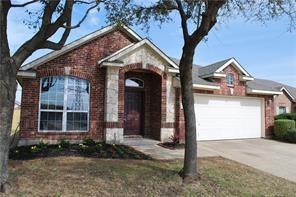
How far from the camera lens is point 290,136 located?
731 inches

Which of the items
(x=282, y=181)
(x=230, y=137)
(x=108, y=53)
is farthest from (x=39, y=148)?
(x=230, y=137)

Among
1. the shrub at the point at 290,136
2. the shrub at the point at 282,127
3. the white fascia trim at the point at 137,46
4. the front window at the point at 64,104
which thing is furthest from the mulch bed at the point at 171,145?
the shrub at the point at 282,127

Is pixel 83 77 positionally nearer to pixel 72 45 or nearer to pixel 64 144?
pixel 72 45

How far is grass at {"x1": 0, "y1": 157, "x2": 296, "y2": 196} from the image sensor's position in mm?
7578

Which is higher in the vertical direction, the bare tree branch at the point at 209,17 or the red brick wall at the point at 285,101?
the bare tree branch at the point at 209,17

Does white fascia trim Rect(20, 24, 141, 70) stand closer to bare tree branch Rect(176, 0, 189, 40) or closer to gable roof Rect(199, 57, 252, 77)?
bare tree branch Rect(176, 0, 189, 40)

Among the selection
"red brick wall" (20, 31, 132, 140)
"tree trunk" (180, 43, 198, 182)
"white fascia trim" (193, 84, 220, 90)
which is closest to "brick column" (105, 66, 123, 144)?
"red brick wall" (20, 31, 132, 140)

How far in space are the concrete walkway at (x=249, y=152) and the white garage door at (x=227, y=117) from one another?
2.59 feet

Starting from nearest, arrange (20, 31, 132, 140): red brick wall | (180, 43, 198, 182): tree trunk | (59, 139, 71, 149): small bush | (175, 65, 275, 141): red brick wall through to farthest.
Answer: (180, 43, 198, 182): tree trunk, (59, 139, 71, 149): small bush, (20, 31, 132, 140): red brick wall, (175, 65, 275, 141): red brick wall

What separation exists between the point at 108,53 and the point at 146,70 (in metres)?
2.06

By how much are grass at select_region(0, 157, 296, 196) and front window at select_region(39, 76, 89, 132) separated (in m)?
3.45

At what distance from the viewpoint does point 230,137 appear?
1841 cm

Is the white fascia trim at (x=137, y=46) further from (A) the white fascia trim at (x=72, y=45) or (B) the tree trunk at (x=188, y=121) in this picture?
(B) the tree trunk at (x=188, y=121)

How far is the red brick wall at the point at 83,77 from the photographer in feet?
44.0
